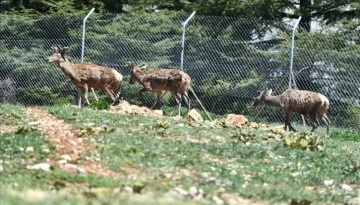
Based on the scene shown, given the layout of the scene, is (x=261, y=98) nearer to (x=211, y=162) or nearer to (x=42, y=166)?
(x=211, y=162)

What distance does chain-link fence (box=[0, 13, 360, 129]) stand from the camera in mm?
15852

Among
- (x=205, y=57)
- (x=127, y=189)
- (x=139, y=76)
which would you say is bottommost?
(x=139, y=76)

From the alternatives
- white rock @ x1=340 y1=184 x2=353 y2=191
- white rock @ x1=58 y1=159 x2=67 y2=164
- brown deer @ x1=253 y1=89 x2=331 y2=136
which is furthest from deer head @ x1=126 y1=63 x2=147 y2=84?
white rock @ x1=340 y1=184 x2=353 y2=191

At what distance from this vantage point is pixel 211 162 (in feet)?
27.6

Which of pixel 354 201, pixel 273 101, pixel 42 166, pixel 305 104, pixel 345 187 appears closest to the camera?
pixel 354 201

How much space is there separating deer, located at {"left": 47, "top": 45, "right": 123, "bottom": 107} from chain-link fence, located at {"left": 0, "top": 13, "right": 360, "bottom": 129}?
2.46 ft

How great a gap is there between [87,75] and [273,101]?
4.14 metres

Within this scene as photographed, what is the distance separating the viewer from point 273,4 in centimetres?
2270

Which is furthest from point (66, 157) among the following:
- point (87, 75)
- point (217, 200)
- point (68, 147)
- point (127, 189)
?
point (87, 75)

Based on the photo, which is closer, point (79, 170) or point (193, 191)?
point (193, 191)

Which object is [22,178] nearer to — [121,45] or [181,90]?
[181,90]

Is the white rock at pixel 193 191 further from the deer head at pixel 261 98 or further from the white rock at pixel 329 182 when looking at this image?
the deer head at pixel 261 98

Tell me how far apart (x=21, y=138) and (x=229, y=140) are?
2.76m

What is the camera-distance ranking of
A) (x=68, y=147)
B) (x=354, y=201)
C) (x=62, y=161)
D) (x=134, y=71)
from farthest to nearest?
(x=134, y=71) < (x=68, y=147) < (x=62, y=161) < (x=354, y=201)
